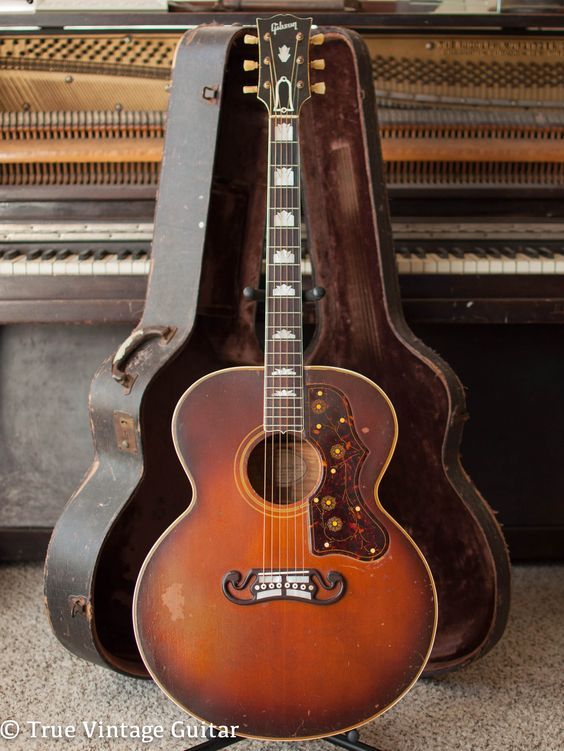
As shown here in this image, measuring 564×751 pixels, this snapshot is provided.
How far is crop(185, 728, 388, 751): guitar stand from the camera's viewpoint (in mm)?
1412

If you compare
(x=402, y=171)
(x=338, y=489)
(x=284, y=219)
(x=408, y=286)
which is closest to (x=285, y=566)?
(x=338, y=489)

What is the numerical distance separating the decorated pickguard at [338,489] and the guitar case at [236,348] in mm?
306

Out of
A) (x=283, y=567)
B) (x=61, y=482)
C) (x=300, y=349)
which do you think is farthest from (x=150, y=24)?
(x=283, y=567)

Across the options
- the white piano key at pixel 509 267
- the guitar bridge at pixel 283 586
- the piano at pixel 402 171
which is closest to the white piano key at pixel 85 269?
the piano at pixel 402 171

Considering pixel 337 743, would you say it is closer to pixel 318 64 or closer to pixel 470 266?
pixel 470 266

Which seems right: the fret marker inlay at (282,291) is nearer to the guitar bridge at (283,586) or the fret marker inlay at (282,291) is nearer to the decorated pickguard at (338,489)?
the decorated pickguard at (338,489)

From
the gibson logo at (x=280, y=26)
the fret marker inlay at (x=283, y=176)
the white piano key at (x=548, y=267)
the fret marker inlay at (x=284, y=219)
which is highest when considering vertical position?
the gibson logo at (x=280, y=26)

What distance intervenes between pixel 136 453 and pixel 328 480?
395 millimetres

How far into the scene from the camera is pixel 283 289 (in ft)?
4.82

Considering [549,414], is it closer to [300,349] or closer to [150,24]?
[300,349]

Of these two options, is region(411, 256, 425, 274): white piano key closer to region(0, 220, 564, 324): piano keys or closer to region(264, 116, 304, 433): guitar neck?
region(0, 220, 564, 324): piano keys

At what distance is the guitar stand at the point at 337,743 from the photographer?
1412mm

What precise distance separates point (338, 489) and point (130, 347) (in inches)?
19.5

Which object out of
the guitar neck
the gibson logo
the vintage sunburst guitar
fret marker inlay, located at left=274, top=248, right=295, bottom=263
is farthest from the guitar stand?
the gibson logo
